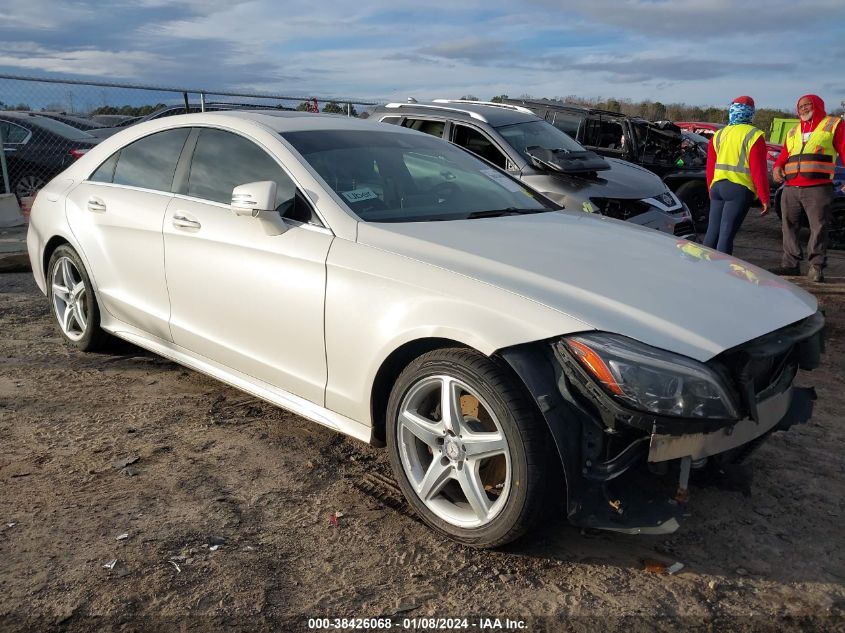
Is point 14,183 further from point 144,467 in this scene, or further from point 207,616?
point 207,616

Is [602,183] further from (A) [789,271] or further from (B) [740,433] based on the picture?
(B) [740,433]

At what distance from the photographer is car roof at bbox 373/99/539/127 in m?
8.33

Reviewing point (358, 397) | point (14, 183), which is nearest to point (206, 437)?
point (358, 397)

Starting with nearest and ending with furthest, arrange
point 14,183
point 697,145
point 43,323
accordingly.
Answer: point 43,323
point 14,183
point 697,145

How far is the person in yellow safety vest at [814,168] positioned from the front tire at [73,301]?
23.0 ft

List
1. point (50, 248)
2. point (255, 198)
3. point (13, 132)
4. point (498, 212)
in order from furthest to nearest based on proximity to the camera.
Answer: point (13, 132) → point (50, 248) → point (498, 212) → point (255, 198)

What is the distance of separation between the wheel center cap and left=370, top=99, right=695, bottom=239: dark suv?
15.9ft

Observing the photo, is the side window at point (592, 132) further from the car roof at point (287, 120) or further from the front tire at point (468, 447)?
the front tire at point (468, 447)

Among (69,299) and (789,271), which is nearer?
(69,299)

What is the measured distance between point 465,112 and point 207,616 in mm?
6775

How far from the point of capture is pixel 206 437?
3.91m

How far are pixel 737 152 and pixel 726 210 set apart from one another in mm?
575

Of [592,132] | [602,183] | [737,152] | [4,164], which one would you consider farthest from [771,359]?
[4,164]

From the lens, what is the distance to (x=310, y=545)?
296 centimetres
